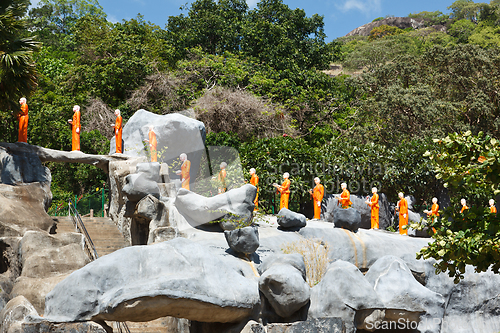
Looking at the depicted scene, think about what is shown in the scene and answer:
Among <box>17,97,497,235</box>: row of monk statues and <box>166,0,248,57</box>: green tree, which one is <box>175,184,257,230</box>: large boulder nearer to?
<box>17,97,497,235</box>: row of monk statues

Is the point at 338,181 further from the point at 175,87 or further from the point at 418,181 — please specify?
the point at 175,87

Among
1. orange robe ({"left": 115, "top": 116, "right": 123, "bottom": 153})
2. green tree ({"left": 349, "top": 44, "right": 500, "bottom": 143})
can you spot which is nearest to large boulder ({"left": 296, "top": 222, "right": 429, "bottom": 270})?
orange robe ({"left": 115, "top": 116, "right": 123, "bottom": 153})

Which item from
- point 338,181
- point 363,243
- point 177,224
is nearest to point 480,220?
point 363,243

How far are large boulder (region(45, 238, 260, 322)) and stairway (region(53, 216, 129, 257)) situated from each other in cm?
684

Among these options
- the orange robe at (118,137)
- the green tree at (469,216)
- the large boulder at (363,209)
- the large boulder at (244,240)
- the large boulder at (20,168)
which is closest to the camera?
the green tree at (469,216)

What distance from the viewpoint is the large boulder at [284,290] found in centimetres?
754

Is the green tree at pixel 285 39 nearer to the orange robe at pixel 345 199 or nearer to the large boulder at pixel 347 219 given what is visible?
the orange robe at pixel 345 199

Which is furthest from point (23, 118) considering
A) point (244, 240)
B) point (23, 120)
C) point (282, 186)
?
point (244, 240)

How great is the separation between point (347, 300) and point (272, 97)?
51.6 feet

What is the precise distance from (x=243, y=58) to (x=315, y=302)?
18.8m

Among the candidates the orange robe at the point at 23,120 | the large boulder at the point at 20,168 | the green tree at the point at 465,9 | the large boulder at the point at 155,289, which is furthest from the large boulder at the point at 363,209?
the green tree at the point at 465,9

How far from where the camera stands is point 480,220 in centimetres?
563

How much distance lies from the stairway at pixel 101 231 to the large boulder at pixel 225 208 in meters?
3.57

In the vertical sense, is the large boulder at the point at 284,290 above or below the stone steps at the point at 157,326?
above
